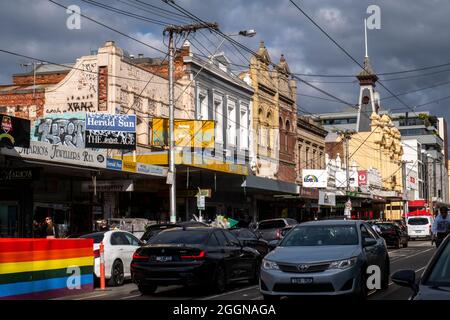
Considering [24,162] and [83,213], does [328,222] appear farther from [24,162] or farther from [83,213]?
[83,213]

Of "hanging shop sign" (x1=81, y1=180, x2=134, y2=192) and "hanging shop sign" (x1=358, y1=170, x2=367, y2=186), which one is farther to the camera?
"hanging shop sign" (x1=358, y1=170, x2=367, y2=186)

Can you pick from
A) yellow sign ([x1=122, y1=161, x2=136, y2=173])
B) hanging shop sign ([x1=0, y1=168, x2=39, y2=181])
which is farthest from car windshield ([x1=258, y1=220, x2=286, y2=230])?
hanging shop sign ([x1=0, y1=168, x2=39, y2=181])

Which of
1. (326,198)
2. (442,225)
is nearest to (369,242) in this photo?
(442,225)

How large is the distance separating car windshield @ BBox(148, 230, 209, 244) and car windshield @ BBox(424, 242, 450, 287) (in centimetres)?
833

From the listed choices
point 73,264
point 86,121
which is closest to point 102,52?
point 86,121

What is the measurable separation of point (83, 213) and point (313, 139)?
3124cm

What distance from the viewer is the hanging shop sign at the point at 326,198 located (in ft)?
159

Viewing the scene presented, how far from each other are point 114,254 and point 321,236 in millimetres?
6870

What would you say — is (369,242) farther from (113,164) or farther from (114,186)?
(114,186)

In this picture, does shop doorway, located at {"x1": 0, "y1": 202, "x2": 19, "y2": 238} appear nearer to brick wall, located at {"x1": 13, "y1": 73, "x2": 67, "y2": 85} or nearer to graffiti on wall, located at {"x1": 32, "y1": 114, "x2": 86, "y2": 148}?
graffiti on wall, located at {"x1": 32, "y1": 114, "x2": 86, "y2": 148}

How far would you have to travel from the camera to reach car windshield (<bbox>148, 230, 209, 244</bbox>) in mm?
15109

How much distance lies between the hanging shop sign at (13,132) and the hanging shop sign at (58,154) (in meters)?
0.25

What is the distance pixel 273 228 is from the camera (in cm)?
2856

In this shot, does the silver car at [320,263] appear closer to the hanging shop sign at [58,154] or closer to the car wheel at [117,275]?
the car wheel at [117,275]
